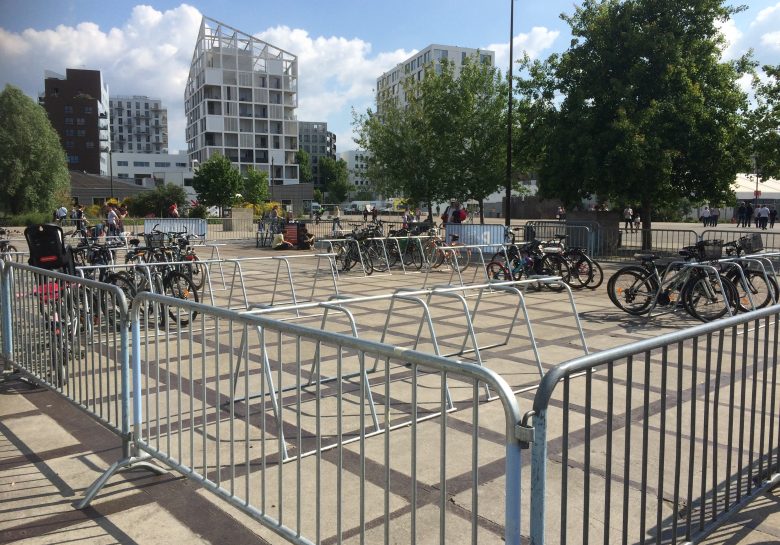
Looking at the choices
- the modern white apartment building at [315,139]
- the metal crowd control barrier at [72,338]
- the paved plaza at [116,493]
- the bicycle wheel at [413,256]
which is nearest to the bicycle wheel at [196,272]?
the metal crowd control barrier at [72,338]

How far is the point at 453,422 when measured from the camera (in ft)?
17.7

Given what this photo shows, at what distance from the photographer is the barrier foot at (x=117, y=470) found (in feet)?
13.0

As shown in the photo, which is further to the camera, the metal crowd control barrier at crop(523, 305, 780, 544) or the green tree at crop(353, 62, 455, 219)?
the green tree at crop(353, 62, 455, 219)

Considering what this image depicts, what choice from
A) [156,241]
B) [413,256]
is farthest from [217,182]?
[156,241]

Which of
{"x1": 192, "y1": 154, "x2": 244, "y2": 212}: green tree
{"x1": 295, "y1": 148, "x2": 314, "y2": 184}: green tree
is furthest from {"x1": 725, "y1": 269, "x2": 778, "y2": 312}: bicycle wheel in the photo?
{"x1": 295, "y1": 148, "x2": 314, "y2": 184}: green tree

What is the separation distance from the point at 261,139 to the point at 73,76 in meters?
36.1

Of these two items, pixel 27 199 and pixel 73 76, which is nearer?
pixel 27 199

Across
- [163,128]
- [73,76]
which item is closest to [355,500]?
[73,76]

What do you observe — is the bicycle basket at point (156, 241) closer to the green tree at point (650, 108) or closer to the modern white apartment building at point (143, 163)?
the green tree at point (650, 108)

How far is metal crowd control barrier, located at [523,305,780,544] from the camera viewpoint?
2557 mm

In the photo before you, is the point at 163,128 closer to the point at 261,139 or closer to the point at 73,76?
the point at 73,76

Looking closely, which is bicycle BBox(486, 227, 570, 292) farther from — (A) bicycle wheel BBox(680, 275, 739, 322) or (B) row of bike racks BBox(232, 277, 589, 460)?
(B) row of bike racks BBox(232, 277, 589, 460)

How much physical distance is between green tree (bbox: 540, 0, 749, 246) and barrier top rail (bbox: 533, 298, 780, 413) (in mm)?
17552

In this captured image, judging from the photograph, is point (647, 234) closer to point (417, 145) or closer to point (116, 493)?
point (417, 145)
